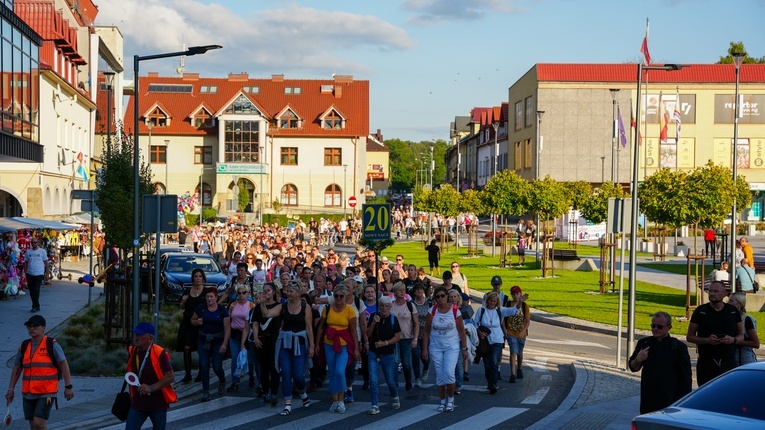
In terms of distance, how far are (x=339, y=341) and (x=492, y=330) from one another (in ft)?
9.70

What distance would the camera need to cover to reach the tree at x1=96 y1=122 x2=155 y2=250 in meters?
21.5

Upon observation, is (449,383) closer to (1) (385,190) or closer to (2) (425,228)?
(2) (425,228)

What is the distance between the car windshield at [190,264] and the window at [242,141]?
58.3 meters

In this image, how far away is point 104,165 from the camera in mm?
23500

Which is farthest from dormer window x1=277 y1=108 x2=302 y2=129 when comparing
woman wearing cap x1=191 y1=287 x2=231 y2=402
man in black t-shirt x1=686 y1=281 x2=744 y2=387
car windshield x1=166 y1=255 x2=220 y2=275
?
man in black t-shirt x1=686 y1=281 x2=744 y2=387

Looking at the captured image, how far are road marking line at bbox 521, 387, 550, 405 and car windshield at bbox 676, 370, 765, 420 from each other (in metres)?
6.17

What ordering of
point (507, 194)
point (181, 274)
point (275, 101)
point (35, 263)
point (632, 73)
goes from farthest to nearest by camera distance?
point (275, 101) → point (632, 73) → point (507, 194) → point (181, 274) → point (35, 263)

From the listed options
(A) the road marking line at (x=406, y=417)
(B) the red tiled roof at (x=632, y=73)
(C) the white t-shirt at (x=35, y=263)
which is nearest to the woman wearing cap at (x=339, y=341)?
A: (A) the road marking line at (x=406, y=417)

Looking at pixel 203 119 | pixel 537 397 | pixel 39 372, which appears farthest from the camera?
pixel 203 119

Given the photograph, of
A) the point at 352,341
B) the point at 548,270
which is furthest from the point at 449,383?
the point at 548,270

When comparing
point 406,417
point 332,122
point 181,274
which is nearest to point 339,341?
point 406,417

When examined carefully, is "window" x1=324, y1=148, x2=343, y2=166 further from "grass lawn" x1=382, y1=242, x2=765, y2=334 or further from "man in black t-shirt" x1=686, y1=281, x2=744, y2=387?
"man in black t-shirt" x1=686, y1=281, x2=744, y2=387

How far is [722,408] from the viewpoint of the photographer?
7.25 m

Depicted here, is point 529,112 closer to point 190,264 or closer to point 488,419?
point 190,264
